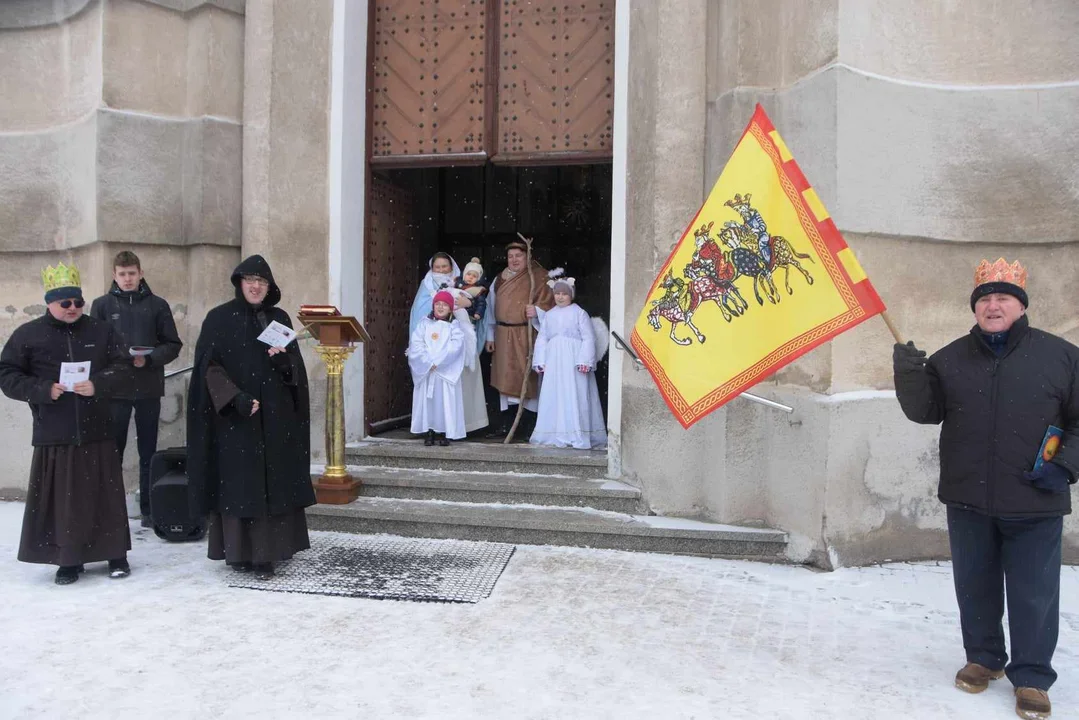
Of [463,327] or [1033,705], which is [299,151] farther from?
[1033,705]

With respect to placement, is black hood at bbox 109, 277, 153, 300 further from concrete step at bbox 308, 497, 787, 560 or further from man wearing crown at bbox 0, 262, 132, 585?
concrete step at bbox 308, 497, 787, 560

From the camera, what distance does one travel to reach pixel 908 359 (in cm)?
388

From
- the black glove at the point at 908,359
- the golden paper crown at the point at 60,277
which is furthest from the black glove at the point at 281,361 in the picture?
the black glove at the point at 908,359

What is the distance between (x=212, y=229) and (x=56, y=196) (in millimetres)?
1412

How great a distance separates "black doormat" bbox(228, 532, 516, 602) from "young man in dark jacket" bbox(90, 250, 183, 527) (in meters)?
1.50

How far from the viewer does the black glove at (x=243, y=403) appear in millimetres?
5293

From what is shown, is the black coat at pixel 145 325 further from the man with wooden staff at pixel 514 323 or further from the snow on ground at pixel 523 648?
the man with wooden staff at pixel 514 323

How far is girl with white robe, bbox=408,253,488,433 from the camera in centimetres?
845

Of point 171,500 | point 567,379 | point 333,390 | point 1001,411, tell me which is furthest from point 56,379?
point 1001,411

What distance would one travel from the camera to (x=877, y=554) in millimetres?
5891

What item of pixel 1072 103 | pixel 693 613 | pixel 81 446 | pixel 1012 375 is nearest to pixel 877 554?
pixel 693 613

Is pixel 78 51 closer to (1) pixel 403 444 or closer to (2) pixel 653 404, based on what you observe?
(1) pixel 403 444

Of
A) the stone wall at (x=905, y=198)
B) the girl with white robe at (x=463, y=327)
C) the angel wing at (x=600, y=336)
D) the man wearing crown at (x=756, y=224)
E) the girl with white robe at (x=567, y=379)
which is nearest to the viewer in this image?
the man wearing crown at (x=756, y=224)

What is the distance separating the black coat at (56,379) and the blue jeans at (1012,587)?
4736 mm
